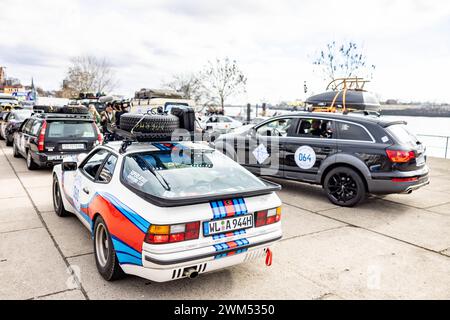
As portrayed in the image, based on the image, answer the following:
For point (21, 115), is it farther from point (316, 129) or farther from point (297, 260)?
point (297, 260)

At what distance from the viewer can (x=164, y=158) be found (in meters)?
3.78

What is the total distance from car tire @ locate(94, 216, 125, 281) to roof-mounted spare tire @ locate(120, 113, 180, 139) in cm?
112

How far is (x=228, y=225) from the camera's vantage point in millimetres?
3164

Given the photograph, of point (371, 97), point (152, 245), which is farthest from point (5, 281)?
point (371, 97)

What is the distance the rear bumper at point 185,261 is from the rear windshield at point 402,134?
157 inches

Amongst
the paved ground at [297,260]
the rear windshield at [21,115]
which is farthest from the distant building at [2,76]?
the paved ground at [297,260]

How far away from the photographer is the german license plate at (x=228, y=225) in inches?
120

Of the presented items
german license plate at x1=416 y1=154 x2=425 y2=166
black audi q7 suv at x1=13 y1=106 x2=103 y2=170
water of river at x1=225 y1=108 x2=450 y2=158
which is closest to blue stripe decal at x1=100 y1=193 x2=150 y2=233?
german license plate at x1=416 y1=154 x2=425 y2=166

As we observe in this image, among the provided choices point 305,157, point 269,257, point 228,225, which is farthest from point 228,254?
point 305,157

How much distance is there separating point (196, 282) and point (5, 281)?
183 cm

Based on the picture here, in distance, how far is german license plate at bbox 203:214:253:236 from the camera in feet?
10.0

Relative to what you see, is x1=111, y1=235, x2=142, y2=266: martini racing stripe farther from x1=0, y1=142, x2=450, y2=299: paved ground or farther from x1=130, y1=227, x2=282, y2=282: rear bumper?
x1=0, y1=142, x2=450, y2=299: paved ground

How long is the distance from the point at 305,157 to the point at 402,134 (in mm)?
1756
